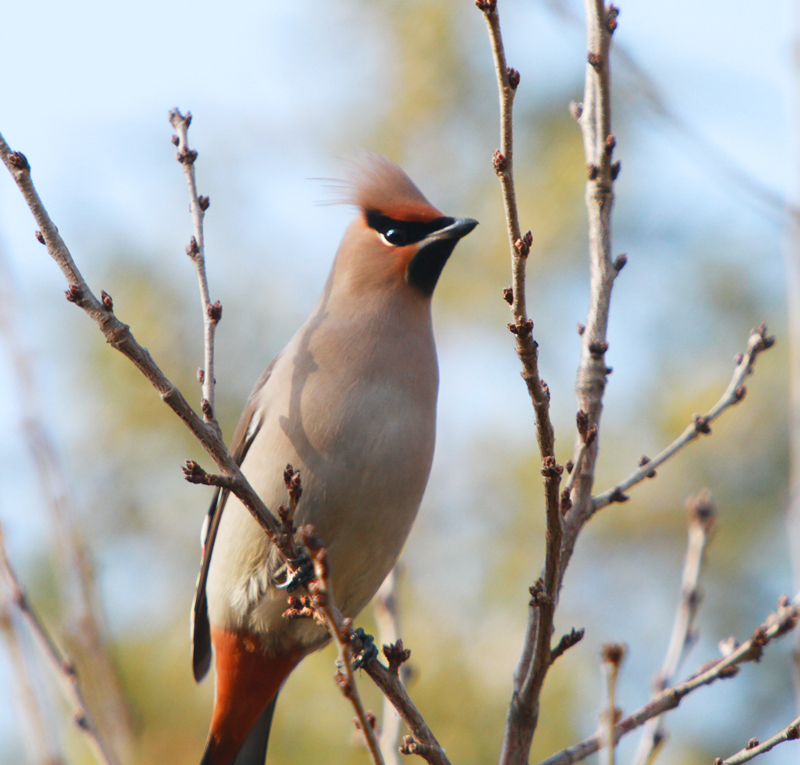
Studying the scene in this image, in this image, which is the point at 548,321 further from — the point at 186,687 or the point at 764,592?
the point at 186,687

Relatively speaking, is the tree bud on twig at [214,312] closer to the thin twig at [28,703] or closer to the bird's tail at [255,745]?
Answer: the thin twig at [28,703]

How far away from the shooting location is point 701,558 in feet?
8.44

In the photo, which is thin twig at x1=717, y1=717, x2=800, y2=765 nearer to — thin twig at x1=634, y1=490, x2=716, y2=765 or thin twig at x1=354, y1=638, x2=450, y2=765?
thin twig at x1=634, y1=490, x2=716, y2=765

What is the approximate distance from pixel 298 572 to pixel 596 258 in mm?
1091

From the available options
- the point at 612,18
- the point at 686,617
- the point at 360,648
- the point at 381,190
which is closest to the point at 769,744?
the point at 686,617

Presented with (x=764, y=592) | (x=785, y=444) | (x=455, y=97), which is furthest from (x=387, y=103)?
(x=764, y=592)

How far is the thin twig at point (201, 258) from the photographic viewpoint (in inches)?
96.9

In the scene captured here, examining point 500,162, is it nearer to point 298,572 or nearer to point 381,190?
point 298,572

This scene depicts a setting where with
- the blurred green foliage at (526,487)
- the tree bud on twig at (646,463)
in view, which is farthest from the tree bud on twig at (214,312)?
the blurred green foliage at (526,487)

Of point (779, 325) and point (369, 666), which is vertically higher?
point (779, 325)

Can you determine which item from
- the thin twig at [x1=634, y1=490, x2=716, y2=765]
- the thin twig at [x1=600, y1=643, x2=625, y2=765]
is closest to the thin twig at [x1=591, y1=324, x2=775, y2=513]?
the thin twig at [x1=634, y1=490, x2=716, y2=765]

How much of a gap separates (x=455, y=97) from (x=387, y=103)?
74cm

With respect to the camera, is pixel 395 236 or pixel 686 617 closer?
pixel 686 617

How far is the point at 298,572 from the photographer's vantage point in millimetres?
2504
